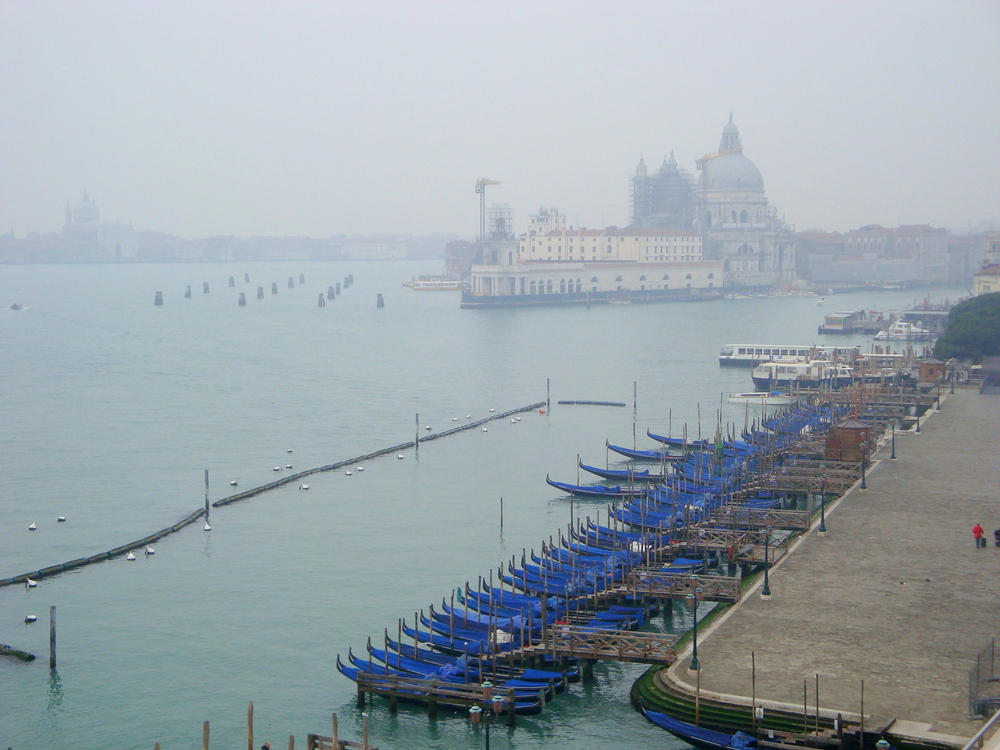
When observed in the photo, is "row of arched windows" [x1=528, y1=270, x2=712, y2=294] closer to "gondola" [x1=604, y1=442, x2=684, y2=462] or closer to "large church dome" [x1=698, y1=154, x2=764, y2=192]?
"large church dome" [x1=698, y1=154, x2=764, y2=192]

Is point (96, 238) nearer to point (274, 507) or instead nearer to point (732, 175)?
point (732, 175)

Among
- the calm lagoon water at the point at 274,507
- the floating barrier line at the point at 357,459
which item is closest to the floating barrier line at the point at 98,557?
the calm lagoon water at the point at 274,507

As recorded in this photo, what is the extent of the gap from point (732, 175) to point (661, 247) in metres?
12.8

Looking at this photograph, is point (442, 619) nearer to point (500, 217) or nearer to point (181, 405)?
point (181, 405)

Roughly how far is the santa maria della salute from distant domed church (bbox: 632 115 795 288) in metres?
0.06

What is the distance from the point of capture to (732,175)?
271 ft

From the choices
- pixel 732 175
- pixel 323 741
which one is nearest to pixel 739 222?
pixel 732 175

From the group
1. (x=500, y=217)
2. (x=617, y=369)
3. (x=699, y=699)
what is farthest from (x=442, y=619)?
(x=500, y=217)

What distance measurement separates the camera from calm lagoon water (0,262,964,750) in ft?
32.3

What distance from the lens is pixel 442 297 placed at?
73938mm

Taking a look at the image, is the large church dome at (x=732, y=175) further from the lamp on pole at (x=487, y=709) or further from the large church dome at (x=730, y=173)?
the lamp on pole at (x=487, y=709)

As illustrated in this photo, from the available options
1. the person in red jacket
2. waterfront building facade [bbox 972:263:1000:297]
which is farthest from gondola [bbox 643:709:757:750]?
waterfront building facade [bbox 972:263:1000:297]

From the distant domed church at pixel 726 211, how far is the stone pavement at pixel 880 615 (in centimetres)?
6391

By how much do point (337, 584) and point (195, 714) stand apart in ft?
11.0
